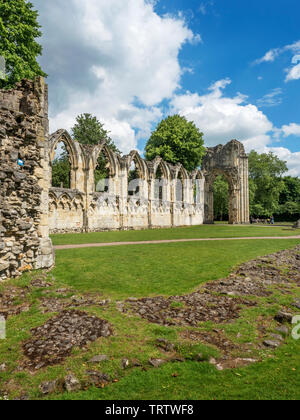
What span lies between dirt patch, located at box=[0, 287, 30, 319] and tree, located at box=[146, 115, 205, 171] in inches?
1184

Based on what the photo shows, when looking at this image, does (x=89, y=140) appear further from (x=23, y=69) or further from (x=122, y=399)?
(x=122, y=399)

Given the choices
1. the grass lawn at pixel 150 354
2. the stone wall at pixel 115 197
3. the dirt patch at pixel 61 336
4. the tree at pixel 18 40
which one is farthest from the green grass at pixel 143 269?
the tree at pixel 18 40

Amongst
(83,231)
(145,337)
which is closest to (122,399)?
(145,337)

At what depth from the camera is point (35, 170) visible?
7.45 metres

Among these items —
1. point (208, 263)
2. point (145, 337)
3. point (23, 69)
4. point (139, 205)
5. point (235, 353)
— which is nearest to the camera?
point (235, 353)

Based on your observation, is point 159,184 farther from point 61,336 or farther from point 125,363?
point 125,363

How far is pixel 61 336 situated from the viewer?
378cm

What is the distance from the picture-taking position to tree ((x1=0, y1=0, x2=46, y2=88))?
16.4m

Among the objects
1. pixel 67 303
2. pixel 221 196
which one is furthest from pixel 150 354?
pixel 221 196

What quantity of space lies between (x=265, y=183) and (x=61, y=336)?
5347 cm

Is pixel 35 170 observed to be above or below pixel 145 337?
above

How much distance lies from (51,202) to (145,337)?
15.8 metres

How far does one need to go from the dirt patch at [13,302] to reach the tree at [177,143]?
3008cm

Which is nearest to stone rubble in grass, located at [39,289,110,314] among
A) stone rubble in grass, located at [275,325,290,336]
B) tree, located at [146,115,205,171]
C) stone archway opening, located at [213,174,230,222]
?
stone rubble in grass, located at [275,325,290,336]
